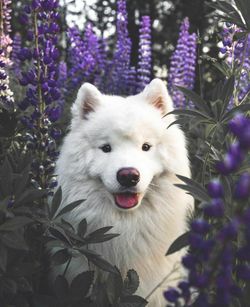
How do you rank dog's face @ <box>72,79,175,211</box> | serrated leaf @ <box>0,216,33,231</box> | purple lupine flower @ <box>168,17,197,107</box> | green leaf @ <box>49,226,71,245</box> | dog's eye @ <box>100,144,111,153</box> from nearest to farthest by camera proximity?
serrated leaf @ <box>0,216,33,231</box>
green leaf @ <box>49,226,71,245</box>
dog's face @ <box>72,79,175,211</box>
dog's eye @ <box>100,144,111,153</box>
purple lupine flower @ <box>168,17,197,107</box>

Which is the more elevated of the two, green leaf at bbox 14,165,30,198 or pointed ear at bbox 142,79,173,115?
pointed ear at bbox 142,79,173,115

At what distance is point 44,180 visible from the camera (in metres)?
2.56

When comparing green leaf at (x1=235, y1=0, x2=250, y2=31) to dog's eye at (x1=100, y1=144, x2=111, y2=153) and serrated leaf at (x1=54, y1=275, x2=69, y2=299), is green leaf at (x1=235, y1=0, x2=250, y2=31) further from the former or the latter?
serrated leaf at (x1=54, y1=275, x2=69, y2=299)

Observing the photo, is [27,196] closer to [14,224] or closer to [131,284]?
[14,224]

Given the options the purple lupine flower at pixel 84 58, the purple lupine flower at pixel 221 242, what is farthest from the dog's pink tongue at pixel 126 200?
the purple lupine flower at pixel 84 58

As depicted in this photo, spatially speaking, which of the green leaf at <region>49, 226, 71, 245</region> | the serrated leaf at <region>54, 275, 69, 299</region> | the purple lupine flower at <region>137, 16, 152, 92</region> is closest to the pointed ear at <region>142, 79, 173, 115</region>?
the green leaf at <region>49, 226, 71, 245</region>

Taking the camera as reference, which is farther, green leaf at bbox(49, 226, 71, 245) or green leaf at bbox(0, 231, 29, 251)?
green leaf at bbox(49, 226, 71, 245)

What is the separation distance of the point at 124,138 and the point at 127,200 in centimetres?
33

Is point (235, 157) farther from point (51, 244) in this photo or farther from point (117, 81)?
point (117, 81)

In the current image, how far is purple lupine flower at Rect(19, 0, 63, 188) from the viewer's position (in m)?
2.51

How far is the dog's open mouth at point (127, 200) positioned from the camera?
2428 mm

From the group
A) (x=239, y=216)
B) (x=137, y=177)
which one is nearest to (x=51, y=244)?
(x=137, y=177)

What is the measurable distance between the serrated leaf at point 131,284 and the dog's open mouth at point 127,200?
1.15 ft

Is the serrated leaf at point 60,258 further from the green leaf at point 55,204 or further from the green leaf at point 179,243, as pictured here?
the green leaf at point 179,243
